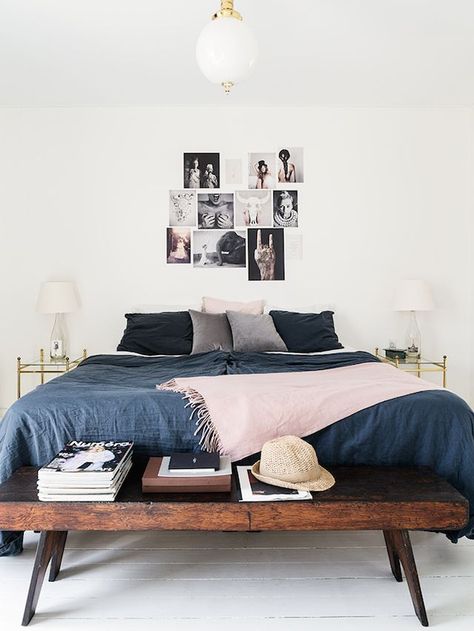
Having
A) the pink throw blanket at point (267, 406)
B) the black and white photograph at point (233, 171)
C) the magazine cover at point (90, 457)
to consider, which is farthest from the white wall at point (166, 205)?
the magazine cover at point (90, 457)

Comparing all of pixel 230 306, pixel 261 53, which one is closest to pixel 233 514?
pixel 230 306

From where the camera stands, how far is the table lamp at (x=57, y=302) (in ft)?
13.7

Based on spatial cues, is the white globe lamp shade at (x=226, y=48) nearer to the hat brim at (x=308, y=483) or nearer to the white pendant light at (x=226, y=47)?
the white pendant light at (x=226, y=47)

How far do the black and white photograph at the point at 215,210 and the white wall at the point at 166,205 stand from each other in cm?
27

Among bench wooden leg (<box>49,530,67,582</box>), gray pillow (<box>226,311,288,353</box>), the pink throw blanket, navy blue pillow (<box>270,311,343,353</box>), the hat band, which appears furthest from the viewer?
navy blue pillow (<box>270,311,343,353</box>)

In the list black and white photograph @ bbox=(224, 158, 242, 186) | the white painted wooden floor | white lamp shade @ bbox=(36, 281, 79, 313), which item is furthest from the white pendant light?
white lamp shade @ bbox=(36, 281, 79, 313)

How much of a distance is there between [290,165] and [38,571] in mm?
3532

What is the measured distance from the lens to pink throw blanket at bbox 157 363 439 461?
84.0 inches

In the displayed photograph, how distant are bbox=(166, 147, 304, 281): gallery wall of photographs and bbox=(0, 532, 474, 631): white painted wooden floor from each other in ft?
8.21

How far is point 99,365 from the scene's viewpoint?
316 centimetres

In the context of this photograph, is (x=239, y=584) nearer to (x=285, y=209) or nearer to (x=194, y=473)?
(x=194, y=473)

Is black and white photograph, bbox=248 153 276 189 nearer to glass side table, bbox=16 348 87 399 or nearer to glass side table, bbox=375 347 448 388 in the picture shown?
glass side table, bbox=375 347 448 388

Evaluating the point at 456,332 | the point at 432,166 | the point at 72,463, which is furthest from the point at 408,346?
the point at 72,463

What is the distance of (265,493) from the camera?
71.0 inches
